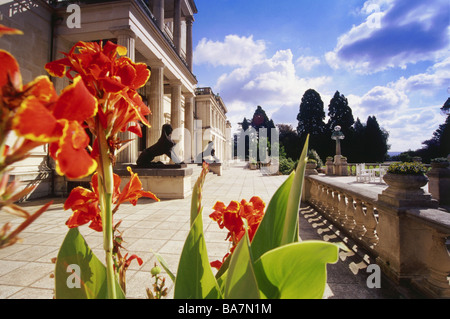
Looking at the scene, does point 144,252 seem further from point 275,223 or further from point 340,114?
point 340,114

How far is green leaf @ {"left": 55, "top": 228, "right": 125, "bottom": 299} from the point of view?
515 millimetres

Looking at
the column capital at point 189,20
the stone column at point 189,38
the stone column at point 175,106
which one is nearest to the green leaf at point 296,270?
the stone column at point 175,106

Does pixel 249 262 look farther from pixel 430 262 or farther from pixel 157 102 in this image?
pixel 157 102

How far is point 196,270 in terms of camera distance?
0.52 metres

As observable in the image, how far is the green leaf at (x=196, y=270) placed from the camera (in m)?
0.51

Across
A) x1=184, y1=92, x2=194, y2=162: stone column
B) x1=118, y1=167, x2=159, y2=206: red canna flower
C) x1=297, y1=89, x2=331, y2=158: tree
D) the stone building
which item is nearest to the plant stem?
x1=118, y1=167, x2=159, y2=206: red canna flower

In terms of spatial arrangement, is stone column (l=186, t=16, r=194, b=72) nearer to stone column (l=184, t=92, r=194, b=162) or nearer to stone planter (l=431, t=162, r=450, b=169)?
stone column (l=184, t=92, r=194, b=162)

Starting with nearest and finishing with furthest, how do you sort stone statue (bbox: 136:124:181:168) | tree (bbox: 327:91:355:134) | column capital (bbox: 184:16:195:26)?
stone statue (bbox: 136:124:181:168) < column capital (bbox: 184:16:195:26) < tree (bbox: 327:91:355:134)

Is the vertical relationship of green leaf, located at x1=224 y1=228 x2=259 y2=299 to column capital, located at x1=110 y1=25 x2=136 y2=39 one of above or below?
below

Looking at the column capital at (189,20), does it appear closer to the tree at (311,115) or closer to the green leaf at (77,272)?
the green leaf at (77,272)

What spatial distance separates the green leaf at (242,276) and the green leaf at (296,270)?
4cm

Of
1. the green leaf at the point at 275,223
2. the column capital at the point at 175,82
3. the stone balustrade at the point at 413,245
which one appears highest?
the column capital at the point at 175,82

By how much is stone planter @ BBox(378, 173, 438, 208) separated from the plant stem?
316 centimetres
